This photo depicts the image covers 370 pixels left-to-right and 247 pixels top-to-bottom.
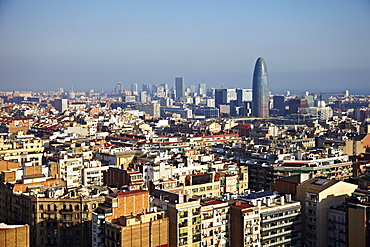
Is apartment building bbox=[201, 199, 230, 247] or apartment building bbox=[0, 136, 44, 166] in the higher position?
apartment building bbox=[0, 136, 44, 166]

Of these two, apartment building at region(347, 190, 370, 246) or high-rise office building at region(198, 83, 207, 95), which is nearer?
apartment building at region(347, 190, 370, 246)

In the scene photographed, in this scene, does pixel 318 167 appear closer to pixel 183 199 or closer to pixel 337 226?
pixel 337 226

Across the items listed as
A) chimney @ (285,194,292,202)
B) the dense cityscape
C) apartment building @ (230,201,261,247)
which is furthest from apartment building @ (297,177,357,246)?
apartment building @ (230,201,261,247)

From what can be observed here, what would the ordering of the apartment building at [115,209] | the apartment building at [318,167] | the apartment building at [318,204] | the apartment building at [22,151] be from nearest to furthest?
the apartment building at [115,209], the apartment building at [318,204], the apartment building at [318,167], the apartment building at [22,151]

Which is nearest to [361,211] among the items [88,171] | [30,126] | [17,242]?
[17,242]

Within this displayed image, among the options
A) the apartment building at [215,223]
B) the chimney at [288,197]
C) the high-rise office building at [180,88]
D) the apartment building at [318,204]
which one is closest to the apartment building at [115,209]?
the apartment building at [215,223]

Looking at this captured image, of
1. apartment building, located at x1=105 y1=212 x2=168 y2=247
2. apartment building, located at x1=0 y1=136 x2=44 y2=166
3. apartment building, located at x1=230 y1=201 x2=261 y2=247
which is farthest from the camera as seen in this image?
apartment building, located at x1=0 y1=136 x2=44 y2=166

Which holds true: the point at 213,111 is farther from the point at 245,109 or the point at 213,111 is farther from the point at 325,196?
the point at 325,196

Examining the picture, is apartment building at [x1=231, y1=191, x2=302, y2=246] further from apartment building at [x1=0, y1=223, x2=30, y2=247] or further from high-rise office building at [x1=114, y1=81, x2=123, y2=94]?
high-rise office building at [x1=114, y1=81, x2=123, y2=94]

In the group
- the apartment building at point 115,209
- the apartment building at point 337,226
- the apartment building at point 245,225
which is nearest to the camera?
the apartment building at point 115,209

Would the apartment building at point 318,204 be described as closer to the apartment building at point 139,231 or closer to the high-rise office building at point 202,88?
the apartment building at point 139,231

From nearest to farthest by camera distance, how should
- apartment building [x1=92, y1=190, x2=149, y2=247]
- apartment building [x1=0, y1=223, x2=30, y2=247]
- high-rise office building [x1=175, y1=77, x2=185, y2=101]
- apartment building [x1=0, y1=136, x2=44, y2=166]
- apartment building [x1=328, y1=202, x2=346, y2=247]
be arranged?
apartment building [x1=0, y1=223, x2=30, y2=247]
apartment building [x1=92, y1=190, x2=149, y2=247]
apartment building [x1=328, y1=202, x2=346, y2=247]
apartment building [x1=0, y1=136, x2=44, y2=166]
high-rise office building [x1=175, y1=77, x2=185, y2=101]
